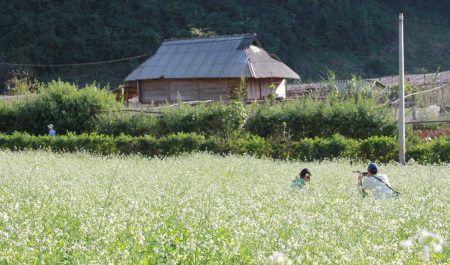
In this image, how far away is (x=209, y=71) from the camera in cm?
3953

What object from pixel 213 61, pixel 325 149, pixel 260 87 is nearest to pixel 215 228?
pixel 325 149

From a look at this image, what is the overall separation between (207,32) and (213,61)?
25.9 m

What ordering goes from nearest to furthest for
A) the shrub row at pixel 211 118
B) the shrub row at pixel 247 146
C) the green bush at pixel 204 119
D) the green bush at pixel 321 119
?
1. the shrub row at pixel 247 146
2. the green bush at pixel 321 119
3. the shrub row at pixel 211 118
4. the green bush at pixel 204 119

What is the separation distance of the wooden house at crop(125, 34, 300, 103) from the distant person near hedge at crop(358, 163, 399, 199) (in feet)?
85.8

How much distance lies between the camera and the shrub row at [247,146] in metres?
21.1

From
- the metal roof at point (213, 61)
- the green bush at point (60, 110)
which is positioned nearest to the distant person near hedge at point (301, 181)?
the green bush at point (60, 110)

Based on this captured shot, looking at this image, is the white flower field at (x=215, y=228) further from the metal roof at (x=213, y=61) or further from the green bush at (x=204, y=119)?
the metal roof at (x=213, y=61)

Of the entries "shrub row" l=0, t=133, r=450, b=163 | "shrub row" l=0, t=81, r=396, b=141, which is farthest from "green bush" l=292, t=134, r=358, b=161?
"shrub row" l=0, t=81, r=396, b=141

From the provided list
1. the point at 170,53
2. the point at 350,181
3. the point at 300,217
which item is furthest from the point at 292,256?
the point at 170,53

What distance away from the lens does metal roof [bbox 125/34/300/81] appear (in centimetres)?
3881

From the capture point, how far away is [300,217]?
726cm

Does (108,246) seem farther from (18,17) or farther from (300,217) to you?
(18,17)

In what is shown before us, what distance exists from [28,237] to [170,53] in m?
37.6

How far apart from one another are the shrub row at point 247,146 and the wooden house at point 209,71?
46.5 feet
